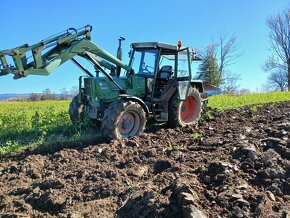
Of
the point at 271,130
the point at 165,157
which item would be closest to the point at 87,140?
the point at 165,157

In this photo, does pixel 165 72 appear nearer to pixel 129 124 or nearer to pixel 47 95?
pixel 129 124

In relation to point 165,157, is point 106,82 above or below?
above

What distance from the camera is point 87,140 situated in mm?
8680

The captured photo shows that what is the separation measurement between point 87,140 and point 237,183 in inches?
186

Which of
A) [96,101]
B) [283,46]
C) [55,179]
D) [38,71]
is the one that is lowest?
[55,179]

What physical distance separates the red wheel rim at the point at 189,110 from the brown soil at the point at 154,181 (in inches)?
135

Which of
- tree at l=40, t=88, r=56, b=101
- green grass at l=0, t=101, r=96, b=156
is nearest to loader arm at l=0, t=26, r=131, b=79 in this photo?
green grass at l=0, t=101, r=96, b=156

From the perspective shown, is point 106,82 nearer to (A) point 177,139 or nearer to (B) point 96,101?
(B) point 96,101

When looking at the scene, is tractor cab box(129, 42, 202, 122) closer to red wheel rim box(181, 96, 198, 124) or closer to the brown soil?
red wheel rim box(181, 96, 198, 124)

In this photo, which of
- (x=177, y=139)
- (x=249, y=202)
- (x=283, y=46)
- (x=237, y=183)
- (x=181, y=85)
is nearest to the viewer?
(x=249, y=202)

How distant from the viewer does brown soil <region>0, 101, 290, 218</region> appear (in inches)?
169

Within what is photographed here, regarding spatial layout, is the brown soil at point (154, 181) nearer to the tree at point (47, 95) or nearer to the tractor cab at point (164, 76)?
the tractor cab at point (164, 76)

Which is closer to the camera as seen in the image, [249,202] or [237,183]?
[249,202]

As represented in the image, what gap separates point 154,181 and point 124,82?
188 inches
